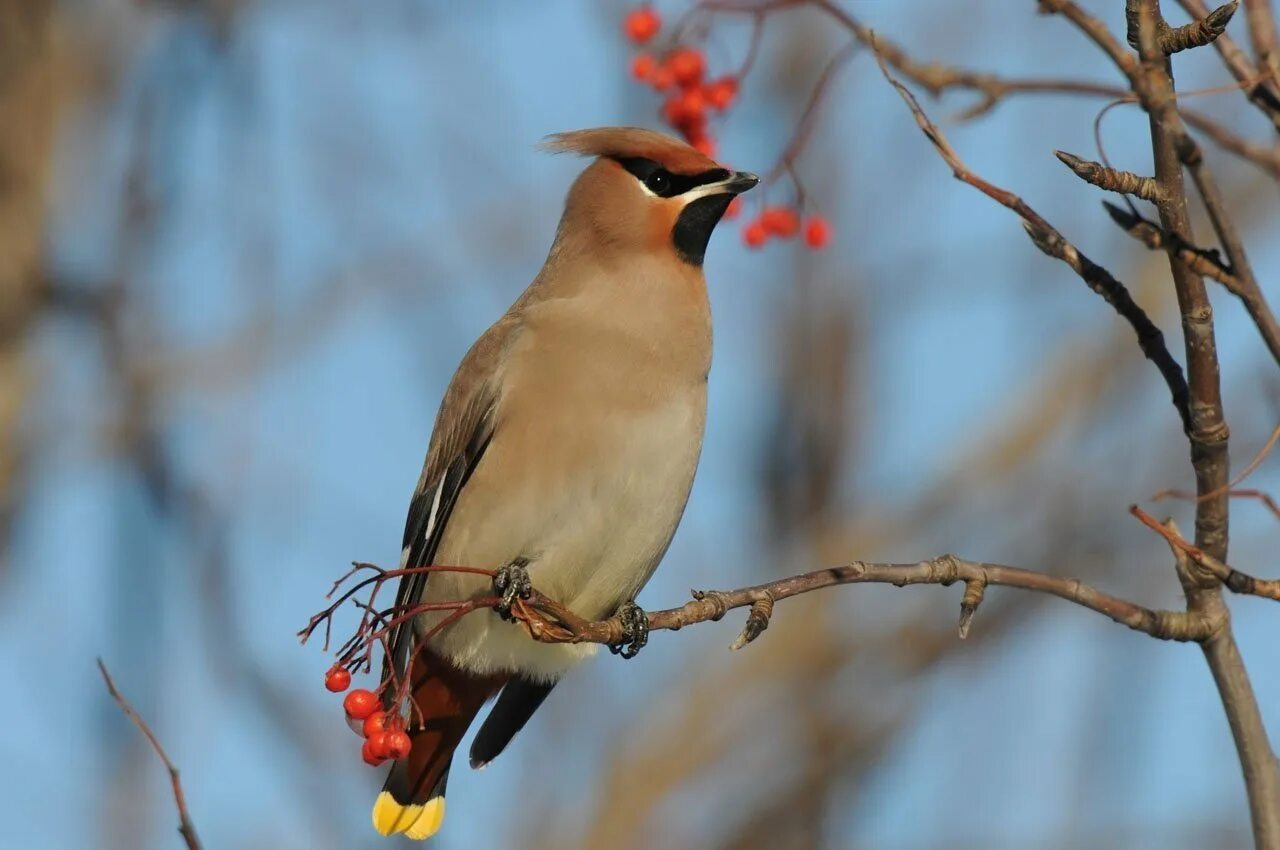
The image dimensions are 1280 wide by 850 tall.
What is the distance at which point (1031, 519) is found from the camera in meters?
6.67

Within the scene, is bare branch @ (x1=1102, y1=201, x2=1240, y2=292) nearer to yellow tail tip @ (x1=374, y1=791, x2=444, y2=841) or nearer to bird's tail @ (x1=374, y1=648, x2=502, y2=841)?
bird's tail @ (x1=374, y1=648, x2=502, y2=841)

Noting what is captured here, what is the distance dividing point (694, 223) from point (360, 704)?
1.61 m

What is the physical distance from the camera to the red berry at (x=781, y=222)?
4445 mm

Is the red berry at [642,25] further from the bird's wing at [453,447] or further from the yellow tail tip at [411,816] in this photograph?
the yellow tail tip at [411,816]

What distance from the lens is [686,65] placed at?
14.0 ft

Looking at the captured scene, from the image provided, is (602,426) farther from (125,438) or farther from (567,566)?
(125,438)

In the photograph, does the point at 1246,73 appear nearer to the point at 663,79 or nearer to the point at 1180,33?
the point at 1180,33

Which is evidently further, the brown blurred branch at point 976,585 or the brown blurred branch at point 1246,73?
the brown blurred branch at point 1246,73

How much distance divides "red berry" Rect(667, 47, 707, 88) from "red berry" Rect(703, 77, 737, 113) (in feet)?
0.14

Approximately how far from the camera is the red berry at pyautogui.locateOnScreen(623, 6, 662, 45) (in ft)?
14.5

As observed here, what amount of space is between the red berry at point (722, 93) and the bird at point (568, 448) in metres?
0.19

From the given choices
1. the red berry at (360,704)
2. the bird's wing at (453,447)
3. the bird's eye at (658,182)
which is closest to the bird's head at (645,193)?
the bird's eye at (658,182)

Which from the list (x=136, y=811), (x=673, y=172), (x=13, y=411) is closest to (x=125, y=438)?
(x=13, y=411)

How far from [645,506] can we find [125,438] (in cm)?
274
